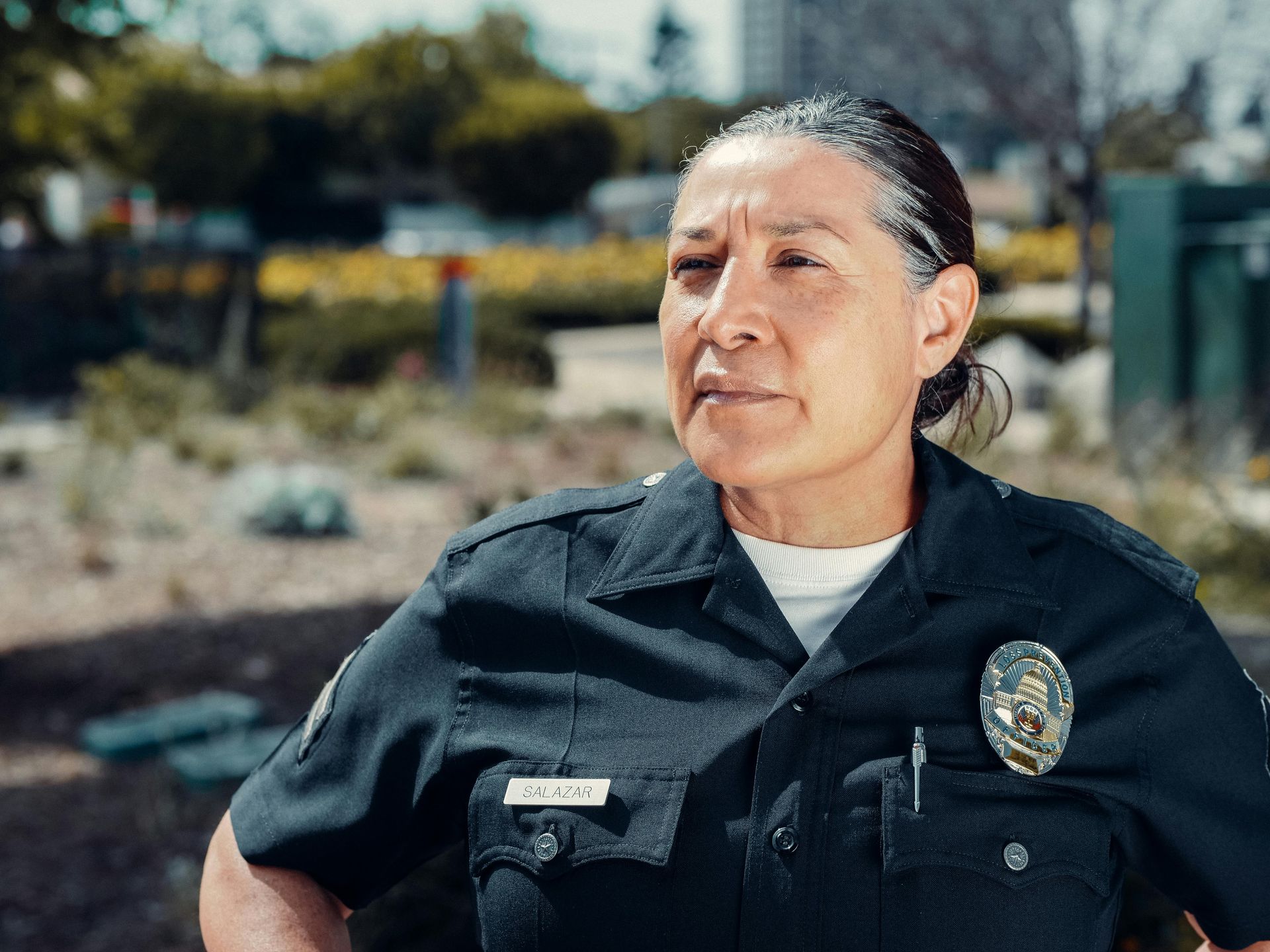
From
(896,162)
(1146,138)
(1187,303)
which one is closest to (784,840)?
(896,162)

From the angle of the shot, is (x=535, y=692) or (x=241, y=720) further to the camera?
(x=241, y=720)

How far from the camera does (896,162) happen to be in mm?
1710

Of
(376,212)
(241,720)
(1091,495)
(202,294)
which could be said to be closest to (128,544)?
(241,720)

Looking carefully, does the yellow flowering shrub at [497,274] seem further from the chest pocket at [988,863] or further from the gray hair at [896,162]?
the chest pocket at [988,863]

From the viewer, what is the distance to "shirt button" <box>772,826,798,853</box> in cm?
158

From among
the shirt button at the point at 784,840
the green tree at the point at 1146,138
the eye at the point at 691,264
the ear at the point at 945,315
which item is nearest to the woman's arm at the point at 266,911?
the shirt button at the point at 784,840

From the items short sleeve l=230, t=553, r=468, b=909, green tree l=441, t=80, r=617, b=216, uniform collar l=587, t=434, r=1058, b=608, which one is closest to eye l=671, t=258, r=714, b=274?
uniform collar l=587, t=434, r=1058, b=608

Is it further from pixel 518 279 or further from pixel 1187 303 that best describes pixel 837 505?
pixel 518 279

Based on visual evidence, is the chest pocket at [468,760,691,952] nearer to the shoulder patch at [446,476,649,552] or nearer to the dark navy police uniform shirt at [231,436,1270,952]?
the dark navy police uniform shirt at [231,436,1270,952]

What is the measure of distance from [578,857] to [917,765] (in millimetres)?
404

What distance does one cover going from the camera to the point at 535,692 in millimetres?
1700

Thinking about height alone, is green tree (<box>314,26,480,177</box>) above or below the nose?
above

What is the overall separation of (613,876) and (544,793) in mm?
123

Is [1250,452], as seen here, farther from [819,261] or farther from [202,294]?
[202,294]
